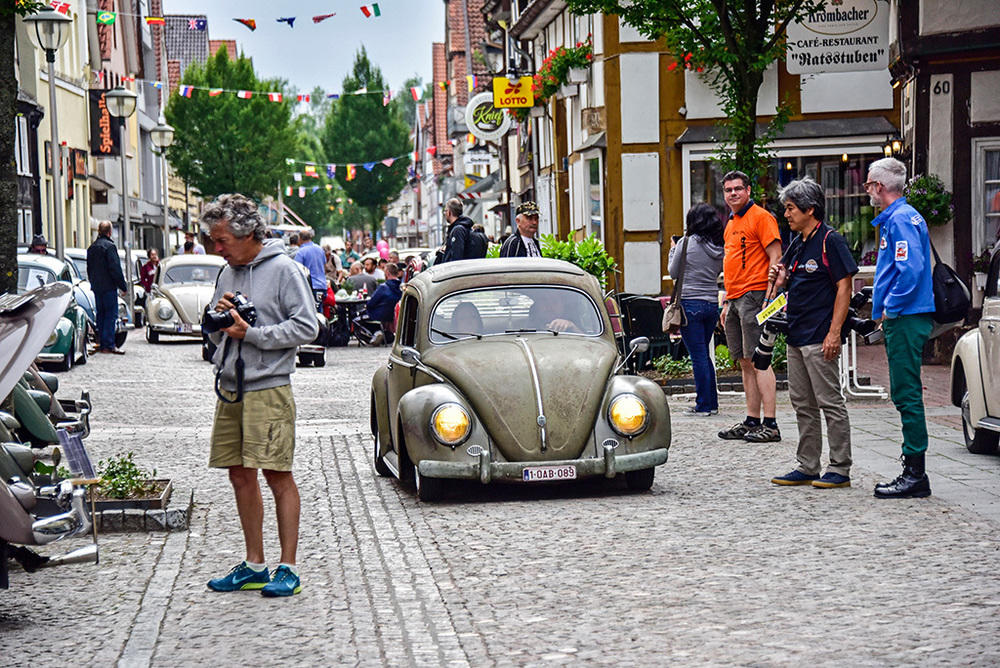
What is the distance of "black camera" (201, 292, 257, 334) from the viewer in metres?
6.77

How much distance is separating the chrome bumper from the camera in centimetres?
147

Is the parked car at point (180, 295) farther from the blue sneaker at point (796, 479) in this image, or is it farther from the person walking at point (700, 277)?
the blue sneaker at point (796, 479)

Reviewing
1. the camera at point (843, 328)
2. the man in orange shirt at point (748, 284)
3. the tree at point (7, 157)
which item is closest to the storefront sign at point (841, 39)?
the man in orange shirt at point (748, 284)

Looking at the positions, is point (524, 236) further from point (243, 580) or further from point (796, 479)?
point (243, 580)

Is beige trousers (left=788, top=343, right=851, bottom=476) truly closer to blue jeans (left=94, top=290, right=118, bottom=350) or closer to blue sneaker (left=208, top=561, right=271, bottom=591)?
blue sneaker (left=208, top=561, right=271, bottom=591)

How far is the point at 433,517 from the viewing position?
903 centimetres

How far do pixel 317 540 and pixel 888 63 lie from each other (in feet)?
47.8

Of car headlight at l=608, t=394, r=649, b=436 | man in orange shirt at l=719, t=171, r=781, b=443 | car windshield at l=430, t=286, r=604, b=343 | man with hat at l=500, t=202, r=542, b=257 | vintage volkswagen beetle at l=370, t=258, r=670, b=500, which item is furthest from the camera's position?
man with hat at l=500, t=202, r=542, b=257

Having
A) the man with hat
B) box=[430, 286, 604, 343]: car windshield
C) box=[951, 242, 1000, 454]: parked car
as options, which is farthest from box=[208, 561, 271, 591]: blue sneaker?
the man with hat

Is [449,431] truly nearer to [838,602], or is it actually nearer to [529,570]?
[529,570]

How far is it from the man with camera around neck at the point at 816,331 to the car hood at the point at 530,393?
123 cm

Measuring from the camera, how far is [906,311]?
9.09m

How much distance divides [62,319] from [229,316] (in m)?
14.2

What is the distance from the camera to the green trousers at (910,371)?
9.11 m
